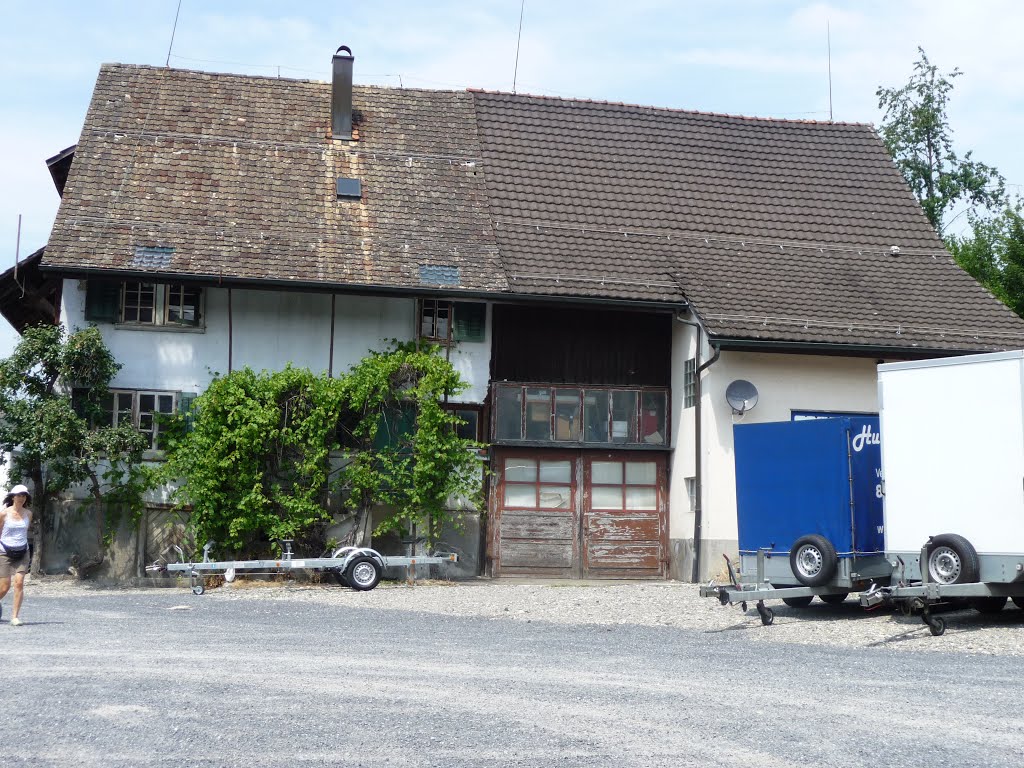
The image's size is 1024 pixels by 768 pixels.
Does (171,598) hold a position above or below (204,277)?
below

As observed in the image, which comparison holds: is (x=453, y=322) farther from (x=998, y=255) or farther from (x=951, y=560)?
(x=998, y=255)

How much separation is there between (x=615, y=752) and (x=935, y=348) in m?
17.2

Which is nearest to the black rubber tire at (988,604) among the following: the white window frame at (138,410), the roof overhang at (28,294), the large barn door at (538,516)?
the large barn door at (538,516)

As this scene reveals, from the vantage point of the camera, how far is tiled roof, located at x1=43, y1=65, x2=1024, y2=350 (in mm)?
23438

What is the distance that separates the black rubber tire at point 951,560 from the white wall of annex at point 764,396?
27.0ft

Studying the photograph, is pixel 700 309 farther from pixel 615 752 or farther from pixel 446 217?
pixel 615 752

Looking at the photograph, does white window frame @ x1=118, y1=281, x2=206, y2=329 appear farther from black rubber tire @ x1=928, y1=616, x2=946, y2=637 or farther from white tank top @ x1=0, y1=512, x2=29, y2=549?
black rubber tire @ x1=928, y1=616, x2=946, y2=637

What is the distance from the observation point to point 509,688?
32.1ft

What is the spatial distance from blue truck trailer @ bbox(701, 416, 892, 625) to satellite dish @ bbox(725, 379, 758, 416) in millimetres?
5912

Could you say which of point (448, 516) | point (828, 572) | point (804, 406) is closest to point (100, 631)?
point (828, 572)

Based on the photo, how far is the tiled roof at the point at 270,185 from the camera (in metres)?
23.3

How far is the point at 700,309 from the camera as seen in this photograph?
75.5 ft

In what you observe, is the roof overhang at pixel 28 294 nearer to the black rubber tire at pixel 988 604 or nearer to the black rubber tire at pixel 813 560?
the black rubber tire at pixel 813 560

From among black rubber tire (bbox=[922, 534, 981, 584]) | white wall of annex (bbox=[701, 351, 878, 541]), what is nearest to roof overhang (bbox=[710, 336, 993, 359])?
white wall of annex (bbox=[701, 351, 878, 541])
